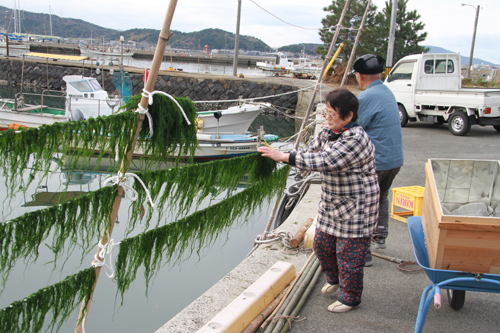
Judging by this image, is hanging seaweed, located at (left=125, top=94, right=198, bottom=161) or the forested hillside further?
the forested hillside

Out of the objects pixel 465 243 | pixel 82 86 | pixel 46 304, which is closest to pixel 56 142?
pixel 46 304

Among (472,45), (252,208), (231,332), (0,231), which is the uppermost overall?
(472,45)

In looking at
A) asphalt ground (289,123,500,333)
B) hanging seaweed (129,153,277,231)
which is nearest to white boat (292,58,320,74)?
asphalt ground (289,123,500,333)

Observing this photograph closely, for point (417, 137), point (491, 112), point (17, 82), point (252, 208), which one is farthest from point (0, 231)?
point (17, 82)

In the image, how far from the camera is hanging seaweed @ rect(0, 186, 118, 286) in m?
1.96

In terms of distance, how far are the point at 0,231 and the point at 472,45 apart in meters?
36.6

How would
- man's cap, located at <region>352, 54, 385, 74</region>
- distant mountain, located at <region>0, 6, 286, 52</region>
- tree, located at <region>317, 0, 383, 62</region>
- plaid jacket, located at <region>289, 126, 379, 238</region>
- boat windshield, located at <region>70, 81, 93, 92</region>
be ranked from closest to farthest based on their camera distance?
plaid jacket, located at <region>289, 126, 379, 238</region>, man's cap, located at <region>352, 54, 385, 74</region>, boat windshield, located at <region>70, 81, 93, 92</region>, tree, located at <region>317, 0, 383, 62</region>, distant mountain, located at <region>0, 6, 286, 52</region>

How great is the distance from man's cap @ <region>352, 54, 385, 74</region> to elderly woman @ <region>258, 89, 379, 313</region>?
0.90 m

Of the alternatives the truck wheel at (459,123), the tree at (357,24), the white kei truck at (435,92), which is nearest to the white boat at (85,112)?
the white kei truck at (435,92)

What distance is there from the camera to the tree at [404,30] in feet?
105

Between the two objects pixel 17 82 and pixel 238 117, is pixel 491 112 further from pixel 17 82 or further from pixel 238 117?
pixel 17 82

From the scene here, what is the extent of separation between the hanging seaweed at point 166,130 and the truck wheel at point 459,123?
11.4m

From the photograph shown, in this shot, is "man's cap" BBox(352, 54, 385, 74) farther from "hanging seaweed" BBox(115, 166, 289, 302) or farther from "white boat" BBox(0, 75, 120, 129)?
"white boat" BBox(0, 75, 120, 129)

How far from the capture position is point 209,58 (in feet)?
321
